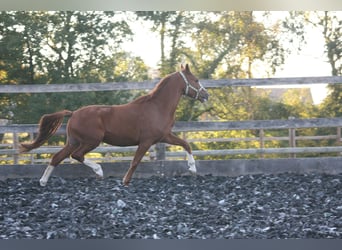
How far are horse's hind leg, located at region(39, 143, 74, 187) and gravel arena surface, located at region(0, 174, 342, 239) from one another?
0.06 metres

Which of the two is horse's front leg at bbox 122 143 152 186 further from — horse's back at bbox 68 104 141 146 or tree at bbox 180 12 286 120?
tree at bbox 180 12 286 120

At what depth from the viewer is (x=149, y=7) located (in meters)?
4.77

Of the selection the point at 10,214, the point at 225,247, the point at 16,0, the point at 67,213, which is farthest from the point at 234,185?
the point at 16,0

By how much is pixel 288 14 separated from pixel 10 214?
2.93 metres

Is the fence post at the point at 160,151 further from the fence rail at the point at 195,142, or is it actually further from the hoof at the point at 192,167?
the hoof at the point at 192,167

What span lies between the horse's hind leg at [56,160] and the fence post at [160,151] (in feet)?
2.56

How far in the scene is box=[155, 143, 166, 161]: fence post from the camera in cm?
500

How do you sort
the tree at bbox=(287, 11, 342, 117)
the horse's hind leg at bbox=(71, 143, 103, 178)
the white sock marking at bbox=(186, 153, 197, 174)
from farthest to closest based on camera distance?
the tree at bbox=(287, 11, 342, 117) → the white sock marking at bbox=(186, 153, 197, 174) → the horse's hind leg at bbox=(71, 143, 103, 178)

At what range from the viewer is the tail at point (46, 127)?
4.53m

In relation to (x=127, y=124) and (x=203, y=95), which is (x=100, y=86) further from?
(x=203, y=95)

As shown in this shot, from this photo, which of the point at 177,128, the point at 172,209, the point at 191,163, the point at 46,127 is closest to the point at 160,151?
the point at 177,128

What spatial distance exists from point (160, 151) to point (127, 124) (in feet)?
1.69

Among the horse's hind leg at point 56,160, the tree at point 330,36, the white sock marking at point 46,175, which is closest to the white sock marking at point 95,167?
the horse's hind leg at point 56,160

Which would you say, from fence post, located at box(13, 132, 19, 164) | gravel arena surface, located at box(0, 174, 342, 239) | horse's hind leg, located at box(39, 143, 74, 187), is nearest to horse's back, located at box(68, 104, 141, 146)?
horse's hind leg, located at box(39, 143, 74, 187)
